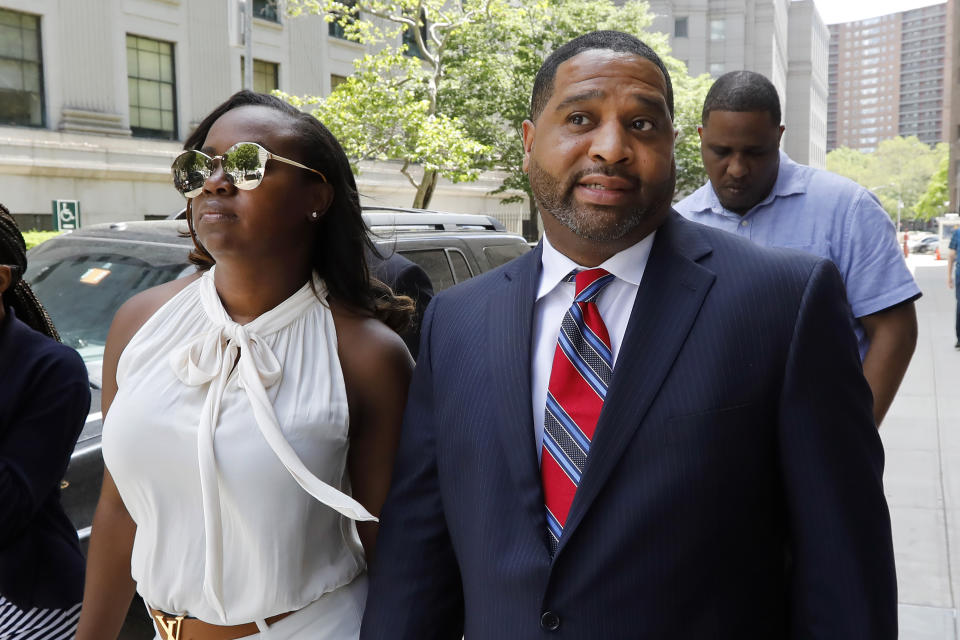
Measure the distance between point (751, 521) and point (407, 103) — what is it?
2006 cm

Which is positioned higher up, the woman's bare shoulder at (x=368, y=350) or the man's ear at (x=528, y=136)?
the man's ear at (x=528, y=136)

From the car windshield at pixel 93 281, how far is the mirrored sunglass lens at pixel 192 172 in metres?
2.41

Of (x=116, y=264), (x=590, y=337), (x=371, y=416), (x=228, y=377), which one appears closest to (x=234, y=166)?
(x=228, y=377)

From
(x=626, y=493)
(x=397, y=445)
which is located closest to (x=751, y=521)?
(x=626, y=493)

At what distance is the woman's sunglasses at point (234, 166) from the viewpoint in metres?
2.21

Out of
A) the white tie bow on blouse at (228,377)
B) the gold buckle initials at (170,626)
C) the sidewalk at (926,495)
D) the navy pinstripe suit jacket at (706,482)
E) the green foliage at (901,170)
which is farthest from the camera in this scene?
the green foliage at (901,170)

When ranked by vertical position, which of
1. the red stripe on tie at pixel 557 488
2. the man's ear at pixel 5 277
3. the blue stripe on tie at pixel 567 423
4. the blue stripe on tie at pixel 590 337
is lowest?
the red stripe on tie at pixel 557 488

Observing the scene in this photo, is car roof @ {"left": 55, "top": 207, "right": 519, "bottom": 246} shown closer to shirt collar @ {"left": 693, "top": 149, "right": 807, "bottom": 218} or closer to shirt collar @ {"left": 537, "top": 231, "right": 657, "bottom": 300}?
shirt collar @ {"left": 693, "top": 149, "right": 807, "bottom": 218}

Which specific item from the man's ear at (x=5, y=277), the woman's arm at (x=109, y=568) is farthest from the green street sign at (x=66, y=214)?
the woman's arm at (x=109, y=568)

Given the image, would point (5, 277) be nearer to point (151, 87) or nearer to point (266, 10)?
point (151, 87)

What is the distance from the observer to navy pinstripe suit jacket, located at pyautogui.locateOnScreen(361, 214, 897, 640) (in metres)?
1.71

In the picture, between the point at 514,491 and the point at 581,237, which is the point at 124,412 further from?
the point at 581,237

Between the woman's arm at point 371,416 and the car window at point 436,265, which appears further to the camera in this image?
the car window at point 436,265

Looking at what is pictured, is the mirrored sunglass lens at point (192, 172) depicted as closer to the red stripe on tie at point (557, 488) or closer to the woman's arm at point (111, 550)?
the woman's arm at point (111, 550)
